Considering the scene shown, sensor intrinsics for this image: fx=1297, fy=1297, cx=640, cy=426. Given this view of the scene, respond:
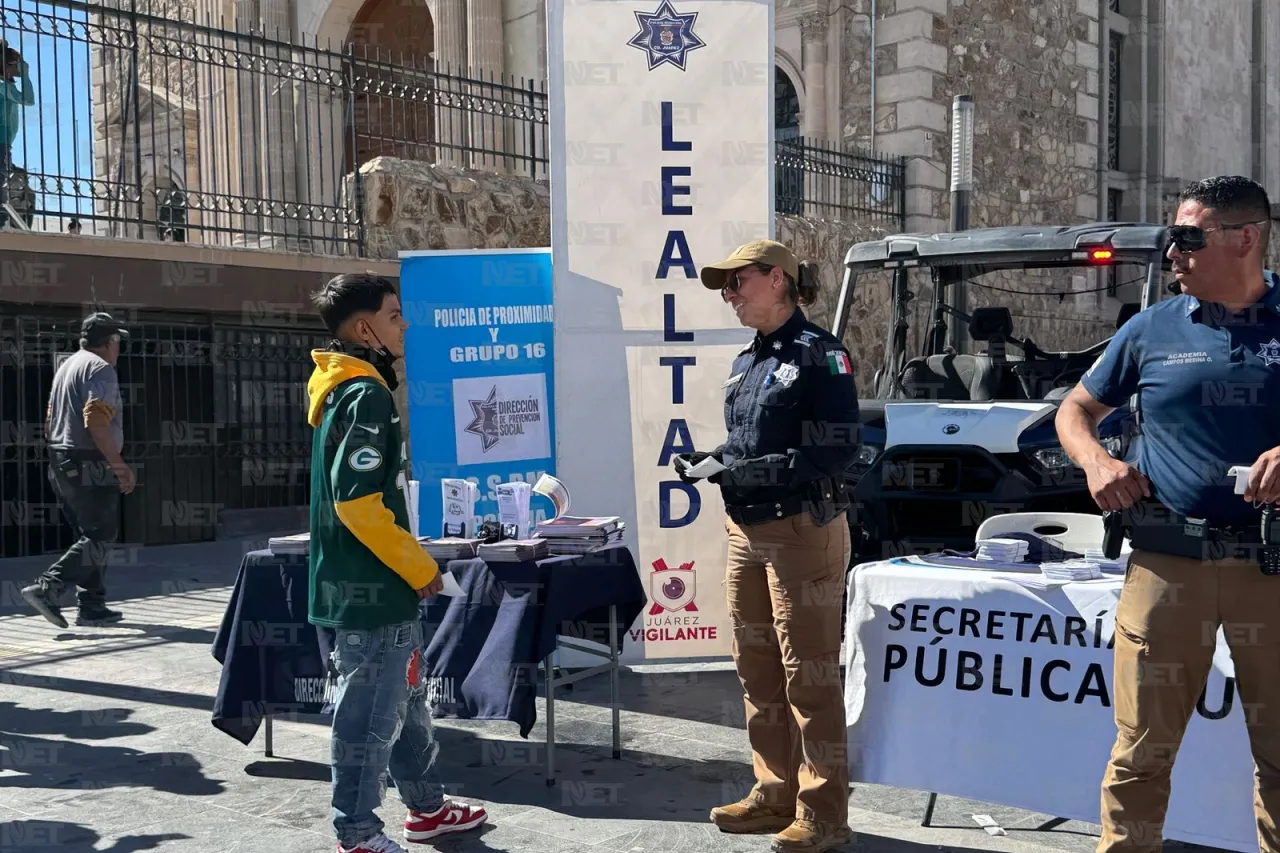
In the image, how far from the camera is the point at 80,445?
28.7 feet

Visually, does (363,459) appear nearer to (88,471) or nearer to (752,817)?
(752,817)

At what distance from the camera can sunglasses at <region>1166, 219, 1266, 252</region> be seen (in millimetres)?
3281

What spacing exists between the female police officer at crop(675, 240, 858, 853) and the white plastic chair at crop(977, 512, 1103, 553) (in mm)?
876

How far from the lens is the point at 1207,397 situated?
330 centimetres

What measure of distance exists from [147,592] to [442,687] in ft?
19.1

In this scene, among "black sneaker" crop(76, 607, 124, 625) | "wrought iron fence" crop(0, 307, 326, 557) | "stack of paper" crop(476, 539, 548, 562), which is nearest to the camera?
"stack of paper" crop(476, 539, 548, 562)

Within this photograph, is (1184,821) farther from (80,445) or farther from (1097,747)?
(80,445)

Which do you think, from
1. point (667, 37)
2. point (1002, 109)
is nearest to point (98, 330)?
point (667, 37)

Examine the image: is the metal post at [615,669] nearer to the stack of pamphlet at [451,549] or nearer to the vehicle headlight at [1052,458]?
the stack of pamphlet at [451,549]

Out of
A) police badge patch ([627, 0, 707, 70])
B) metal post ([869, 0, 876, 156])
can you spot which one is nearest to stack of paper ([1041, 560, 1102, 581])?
police badge patch ([627, 0, 707, 70])

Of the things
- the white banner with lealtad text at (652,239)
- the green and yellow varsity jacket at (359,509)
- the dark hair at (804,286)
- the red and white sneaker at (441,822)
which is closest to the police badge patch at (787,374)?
the dark hair at (804,286)

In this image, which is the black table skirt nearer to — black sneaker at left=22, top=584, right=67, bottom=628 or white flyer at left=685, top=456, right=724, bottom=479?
white flyer at left=685, top=456, right=724, bottom=479

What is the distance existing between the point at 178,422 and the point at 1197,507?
447 inches

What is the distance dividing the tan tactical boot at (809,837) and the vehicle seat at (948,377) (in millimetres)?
4308
